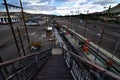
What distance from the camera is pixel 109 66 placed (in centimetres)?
1178

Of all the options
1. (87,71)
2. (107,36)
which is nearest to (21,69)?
(87,71)

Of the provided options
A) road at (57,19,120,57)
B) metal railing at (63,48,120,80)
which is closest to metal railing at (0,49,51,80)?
metal railing at (63,48,120,80)

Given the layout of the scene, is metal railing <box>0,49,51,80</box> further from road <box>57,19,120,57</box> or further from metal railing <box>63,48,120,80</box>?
road <box>57,19,120,57</box>

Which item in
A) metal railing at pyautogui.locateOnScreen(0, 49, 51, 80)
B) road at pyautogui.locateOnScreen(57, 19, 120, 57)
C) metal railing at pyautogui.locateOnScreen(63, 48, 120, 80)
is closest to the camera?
metal railing at pyautogui.locateOnScreen(63, 48, 120, 80)

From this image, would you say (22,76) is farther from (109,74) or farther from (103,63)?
(103,63)

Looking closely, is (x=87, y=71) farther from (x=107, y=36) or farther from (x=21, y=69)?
(x=107, y=36)

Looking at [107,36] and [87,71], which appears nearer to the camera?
[87,71]

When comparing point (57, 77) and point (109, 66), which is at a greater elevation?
point (57, 77)

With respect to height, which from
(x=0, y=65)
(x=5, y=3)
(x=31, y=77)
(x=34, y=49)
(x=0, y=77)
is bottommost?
(x=34, y=49)

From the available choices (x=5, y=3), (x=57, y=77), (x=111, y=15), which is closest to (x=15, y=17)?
(x=111, y=15)

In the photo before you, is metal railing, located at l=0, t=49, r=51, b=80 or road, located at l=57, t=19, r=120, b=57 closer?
metal railing, located at l=0, t=49, r=51, b=80

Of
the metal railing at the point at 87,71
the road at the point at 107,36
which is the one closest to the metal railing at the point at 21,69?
the metal railing at the point at 87,71

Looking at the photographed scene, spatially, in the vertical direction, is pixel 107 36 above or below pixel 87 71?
below

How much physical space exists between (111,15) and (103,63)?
58.3m
